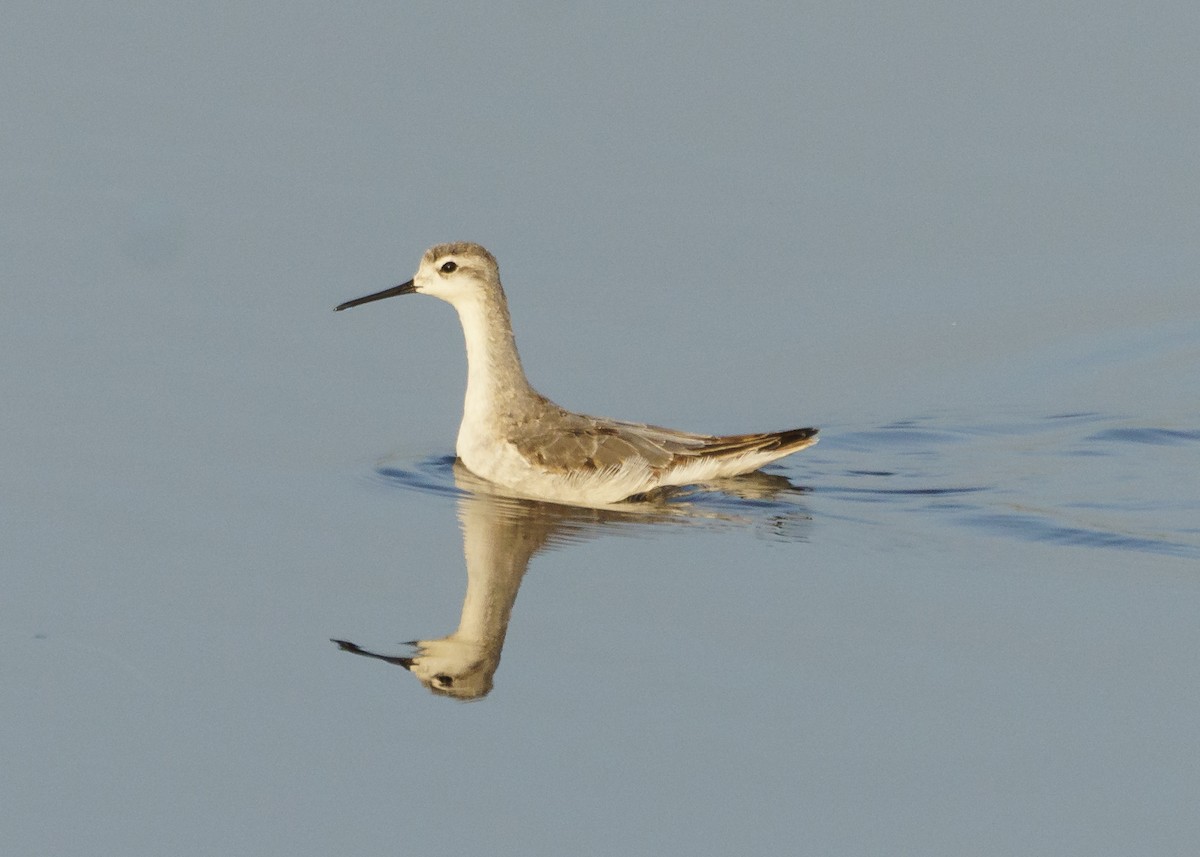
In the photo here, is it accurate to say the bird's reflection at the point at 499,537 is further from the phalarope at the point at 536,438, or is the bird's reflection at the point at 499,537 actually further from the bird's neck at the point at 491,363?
the bird's neck at the point at 491,363

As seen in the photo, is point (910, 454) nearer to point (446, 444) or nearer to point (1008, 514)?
point (1008, 514)

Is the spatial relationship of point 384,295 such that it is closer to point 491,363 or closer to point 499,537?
point 491,363

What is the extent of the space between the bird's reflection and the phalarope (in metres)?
0.18

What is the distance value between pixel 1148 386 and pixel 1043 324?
137 cm

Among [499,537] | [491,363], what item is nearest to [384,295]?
[491,363]

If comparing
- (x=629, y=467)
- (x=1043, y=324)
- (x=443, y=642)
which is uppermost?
(x=1043, y=324)

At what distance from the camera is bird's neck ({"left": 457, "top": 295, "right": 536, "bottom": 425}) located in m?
14.0

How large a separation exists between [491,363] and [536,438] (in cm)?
79

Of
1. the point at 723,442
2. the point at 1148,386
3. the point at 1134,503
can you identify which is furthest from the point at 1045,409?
the point at 723,442

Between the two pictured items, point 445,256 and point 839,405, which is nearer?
point 445,256

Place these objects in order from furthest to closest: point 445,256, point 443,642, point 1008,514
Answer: point 445,256, point 1008,514, point 443,642

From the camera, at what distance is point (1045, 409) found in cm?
1568

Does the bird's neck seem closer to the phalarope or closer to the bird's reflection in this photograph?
the phalarope

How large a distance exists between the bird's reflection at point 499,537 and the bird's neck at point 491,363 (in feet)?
1.74
